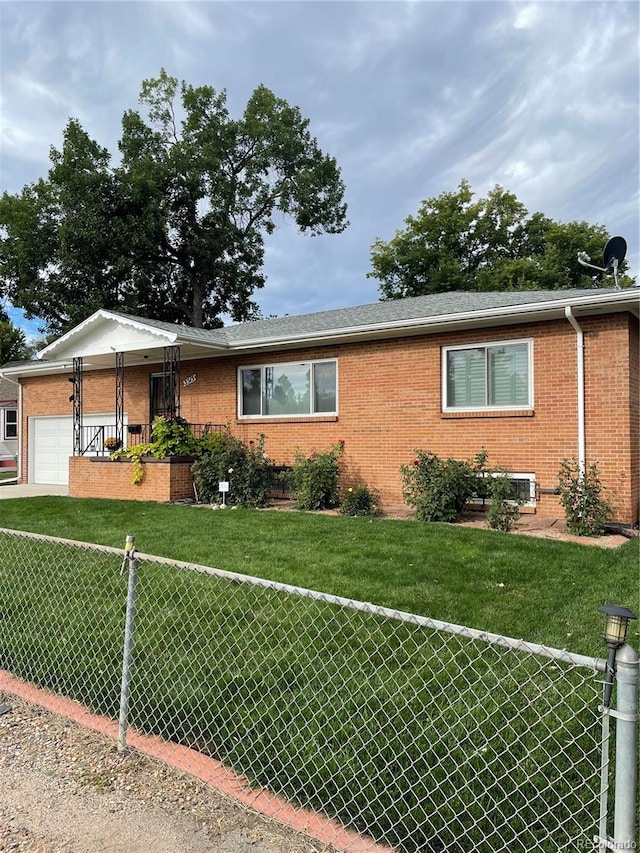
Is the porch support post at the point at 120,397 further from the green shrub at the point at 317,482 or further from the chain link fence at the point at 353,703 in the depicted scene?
the chain link fence at the point at 353,703

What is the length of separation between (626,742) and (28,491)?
1592cm

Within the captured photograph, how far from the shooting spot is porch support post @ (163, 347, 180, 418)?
12923 mm

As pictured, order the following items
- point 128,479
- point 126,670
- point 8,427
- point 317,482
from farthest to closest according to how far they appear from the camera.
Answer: point 8,427, point 128,479, point 317,482, point 126,670

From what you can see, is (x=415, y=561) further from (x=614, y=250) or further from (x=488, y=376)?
(x=614, y=250)

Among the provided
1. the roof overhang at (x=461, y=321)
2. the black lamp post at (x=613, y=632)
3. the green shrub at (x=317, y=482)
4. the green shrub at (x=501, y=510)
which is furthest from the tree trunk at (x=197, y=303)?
the black lamp post at (x=613, y=632)

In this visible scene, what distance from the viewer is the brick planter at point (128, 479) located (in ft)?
38.1

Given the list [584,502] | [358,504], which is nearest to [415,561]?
[584,502]

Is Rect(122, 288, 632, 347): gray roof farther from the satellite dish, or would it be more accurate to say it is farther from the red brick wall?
the satellite dish

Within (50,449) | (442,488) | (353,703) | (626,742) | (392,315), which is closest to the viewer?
(626,742)

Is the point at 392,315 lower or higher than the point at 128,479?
higher

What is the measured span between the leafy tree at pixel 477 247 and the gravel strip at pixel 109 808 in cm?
2836

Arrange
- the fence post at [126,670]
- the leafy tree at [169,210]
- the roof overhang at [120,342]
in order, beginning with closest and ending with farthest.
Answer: the fence post at [126,670]
the roof overhang at [120,342]
the leafy tree at [169,210]

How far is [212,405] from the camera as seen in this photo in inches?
533

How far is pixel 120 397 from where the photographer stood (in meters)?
15.6
